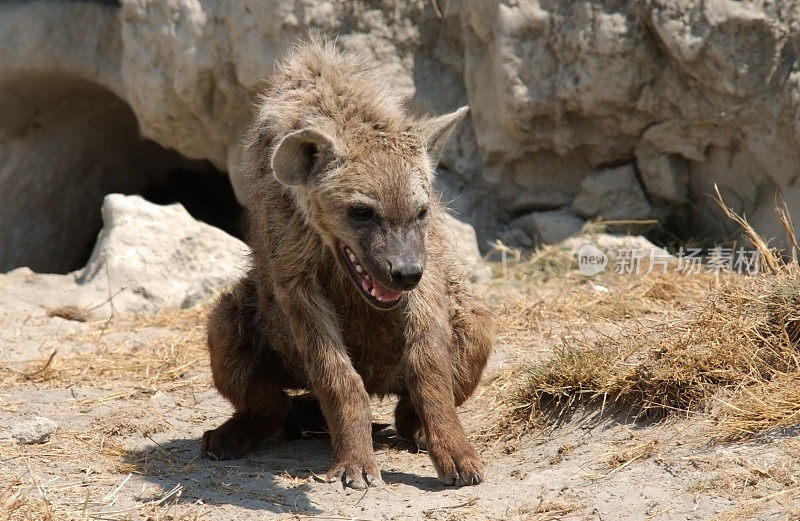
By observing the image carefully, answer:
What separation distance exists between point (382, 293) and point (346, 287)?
1.11ft

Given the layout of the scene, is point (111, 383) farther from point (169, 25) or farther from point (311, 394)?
point (169, 25)

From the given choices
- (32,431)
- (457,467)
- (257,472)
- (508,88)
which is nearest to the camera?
(457,467)

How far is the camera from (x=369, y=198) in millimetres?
3963

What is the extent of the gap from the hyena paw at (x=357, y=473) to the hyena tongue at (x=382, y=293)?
610 mm

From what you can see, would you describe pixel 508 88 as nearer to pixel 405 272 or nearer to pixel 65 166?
pixel 405 272

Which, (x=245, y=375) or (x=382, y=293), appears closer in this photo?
(x=382, y=293)

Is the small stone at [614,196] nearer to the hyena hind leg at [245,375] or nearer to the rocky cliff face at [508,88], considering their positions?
the rocky cliff face at [508,88]

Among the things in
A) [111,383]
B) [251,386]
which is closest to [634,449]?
[251,386]

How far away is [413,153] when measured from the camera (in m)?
4.14

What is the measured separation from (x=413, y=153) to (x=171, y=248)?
161 inches

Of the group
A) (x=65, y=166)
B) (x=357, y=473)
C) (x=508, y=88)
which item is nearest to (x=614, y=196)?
(x=508, y=88)

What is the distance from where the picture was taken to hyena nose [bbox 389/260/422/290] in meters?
3.83

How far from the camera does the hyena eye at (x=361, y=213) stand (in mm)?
3977

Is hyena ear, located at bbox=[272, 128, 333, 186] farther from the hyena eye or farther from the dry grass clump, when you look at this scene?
the dry grass clump
